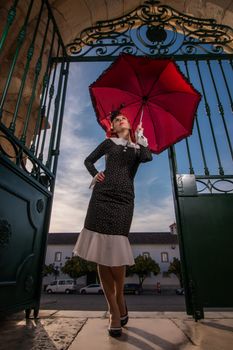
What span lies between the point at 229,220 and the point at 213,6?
12.9 feet

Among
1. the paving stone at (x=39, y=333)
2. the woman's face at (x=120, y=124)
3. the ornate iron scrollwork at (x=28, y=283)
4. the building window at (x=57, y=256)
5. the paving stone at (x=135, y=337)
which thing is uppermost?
the building window at (x=57, y=256)

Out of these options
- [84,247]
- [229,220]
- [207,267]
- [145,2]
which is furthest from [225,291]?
[145,2]

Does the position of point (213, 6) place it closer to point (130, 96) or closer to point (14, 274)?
point (130, 96)

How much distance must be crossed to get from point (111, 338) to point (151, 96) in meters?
2.75

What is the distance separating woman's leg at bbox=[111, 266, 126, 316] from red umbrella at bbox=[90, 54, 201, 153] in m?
1.70

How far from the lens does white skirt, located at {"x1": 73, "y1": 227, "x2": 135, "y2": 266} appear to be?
1.86 metres

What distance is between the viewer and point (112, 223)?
1978 millimetres

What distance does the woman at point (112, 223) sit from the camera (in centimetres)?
189

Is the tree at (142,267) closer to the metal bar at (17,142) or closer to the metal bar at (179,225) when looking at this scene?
the metal bar at (179,225)

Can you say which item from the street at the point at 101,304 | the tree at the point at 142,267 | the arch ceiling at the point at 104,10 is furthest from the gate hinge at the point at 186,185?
the tree at the point at 142,267

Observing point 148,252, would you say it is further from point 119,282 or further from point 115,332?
point 115,332

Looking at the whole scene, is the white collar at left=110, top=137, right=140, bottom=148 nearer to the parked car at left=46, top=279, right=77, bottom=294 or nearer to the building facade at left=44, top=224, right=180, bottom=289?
the parked car at left=46, top=279, right=77, bottom=294

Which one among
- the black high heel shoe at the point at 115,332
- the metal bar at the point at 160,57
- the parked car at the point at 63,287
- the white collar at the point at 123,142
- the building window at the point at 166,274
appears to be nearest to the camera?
the black high heel shoe at the point at 115,332

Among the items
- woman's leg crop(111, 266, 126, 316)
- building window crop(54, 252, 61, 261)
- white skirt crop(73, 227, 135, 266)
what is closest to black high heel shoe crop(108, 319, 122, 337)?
woman's leg crop(111, 266, 126, 316)
